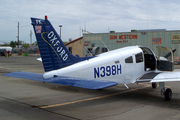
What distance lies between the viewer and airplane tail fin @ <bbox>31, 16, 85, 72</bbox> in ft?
27.7

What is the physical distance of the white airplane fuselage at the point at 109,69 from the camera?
320 inches

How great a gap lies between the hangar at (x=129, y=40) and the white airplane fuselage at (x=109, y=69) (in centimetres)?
1766

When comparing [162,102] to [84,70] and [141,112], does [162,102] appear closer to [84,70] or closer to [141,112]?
[141,112]

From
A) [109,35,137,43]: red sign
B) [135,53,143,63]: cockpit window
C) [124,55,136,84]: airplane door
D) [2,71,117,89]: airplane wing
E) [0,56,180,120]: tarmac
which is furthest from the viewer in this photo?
[109,35,137,43]: red sign

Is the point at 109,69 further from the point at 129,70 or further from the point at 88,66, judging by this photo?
the point at 129,70

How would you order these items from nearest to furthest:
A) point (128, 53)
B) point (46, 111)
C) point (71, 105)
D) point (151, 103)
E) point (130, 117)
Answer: point (130, 117)
point (46, 111)
point (71, 105)
point (151, 103)
point (128, 53)

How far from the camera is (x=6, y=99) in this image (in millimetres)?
8008

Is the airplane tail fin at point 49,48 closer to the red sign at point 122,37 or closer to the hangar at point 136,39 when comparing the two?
the hangar at point 136,39

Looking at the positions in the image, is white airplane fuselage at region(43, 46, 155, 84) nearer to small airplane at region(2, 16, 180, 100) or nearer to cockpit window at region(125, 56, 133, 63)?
small airplane at region(2, 16, 180, 100)

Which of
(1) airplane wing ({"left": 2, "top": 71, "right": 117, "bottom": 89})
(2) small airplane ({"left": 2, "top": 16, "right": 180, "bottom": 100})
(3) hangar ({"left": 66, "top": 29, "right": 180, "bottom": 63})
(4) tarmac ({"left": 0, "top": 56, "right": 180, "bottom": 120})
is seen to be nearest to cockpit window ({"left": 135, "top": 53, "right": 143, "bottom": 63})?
(2) small airplane ({"left": 2, "top": 16, "right": 180, "bottom": 100})

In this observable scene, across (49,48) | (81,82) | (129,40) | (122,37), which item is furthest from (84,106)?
(122,37)

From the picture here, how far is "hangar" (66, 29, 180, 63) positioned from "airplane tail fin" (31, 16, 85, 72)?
17917mm

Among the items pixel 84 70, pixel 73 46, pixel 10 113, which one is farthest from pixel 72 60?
pixel 73 46

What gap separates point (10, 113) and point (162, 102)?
5.69 m
